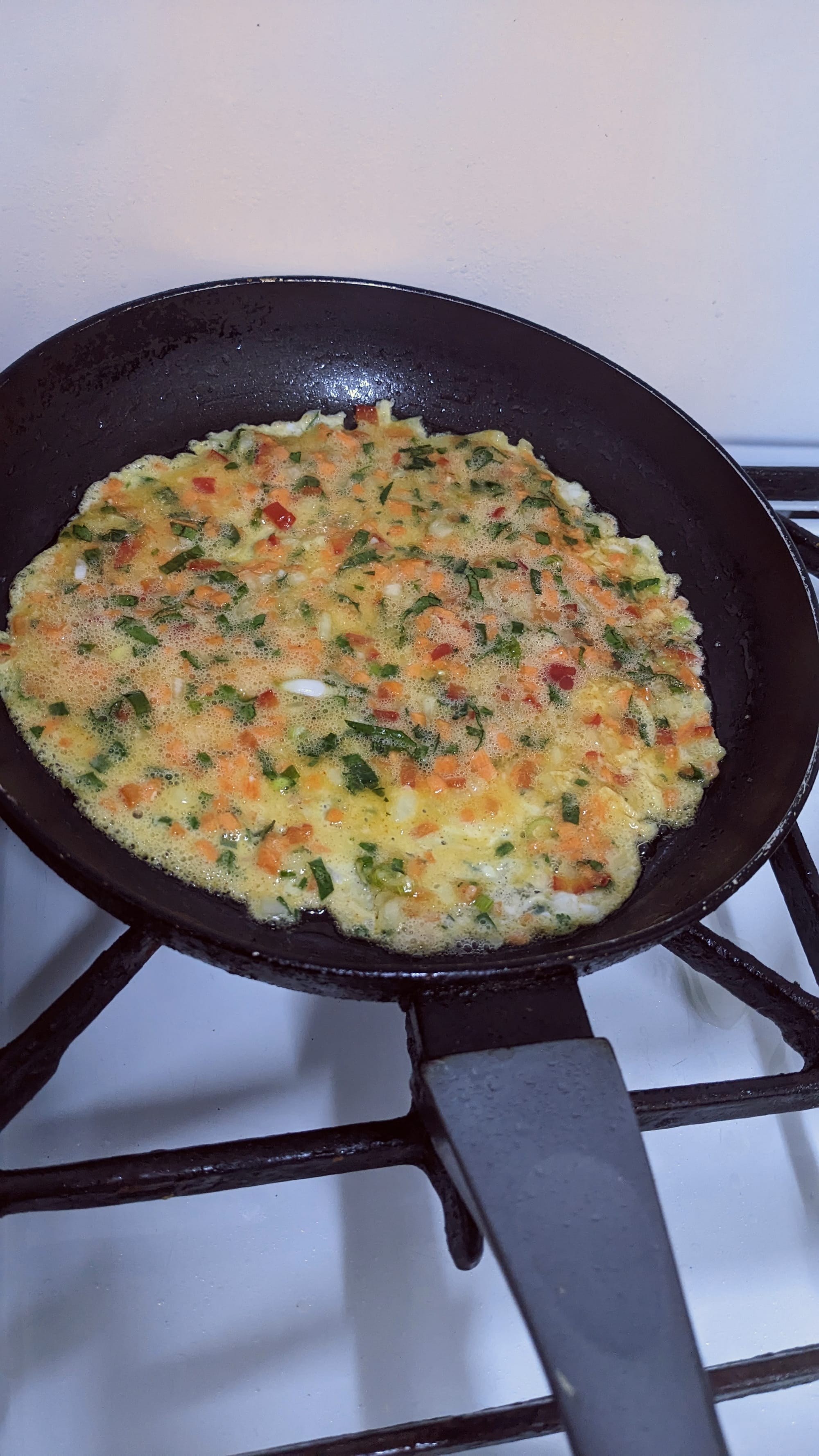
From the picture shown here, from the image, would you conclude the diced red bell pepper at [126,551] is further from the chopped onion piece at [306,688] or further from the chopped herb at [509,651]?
the chopped herb at [509,651]

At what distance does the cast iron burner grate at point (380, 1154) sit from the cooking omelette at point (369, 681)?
0.18 m

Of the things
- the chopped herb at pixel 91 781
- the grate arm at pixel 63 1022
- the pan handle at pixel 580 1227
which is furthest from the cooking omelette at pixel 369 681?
the pan handle at pixel 580 1227

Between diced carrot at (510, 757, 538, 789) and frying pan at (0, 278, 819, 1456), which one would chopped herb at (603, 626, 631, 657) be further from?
diced carrot at (510, 757, 538, 789)

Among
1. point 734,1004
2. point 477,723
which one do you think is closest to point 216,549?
point 477,723

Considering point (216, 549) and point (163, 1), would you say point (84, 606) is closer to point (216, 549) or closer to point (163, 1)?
point (216, 549)

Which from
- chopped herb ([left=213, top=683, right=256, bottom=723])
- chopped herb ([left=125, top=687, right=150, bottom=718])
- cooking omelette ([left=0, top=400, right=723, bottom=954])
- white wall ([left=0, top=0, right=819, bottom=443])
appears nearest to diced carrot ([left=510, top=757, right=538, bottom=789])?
cooking omelette ([left=0, top=400, right=723, bottom=954])

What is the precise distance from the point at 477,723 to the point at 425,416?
2.33 ft

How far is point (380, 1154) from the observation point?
45.1 inches

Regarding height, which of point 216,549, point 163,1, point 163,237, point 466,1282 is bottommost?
point 466,1282

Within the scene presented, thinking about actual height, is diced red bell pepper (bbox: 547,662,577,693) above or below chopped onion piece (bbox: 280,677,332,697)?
above

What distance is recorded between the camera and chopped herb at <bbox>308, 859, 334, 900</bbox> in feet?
4.36

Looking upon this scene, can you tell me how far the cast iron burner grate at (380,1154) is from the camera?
1.08 meters

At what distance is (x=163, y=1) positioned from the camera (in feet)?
4.77

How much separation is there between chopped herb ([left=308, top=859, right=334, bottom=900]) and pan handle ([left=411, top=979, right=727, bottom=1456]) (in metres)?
0.26
